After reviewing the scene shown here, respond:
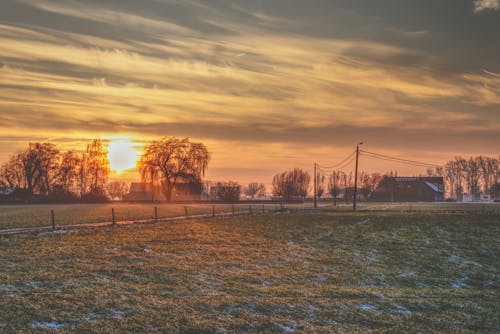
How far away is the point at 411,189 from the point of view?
16425cm

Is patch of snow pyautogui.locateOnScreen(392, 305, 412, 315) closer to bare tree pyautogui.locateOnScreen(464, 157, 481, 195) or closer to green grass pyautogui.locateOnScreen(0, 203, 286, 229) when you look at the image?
green grass pyautogui.locateOnScreen(0, 203, 286, 229)

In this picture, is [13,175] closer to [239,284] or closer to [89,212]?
[89,212]

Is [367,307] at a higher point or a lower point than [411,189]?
lower

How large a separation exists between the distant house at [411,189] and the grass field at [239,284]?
5316 inches

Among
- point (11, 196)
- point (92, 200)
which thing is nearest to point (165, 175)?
point (92, 200)

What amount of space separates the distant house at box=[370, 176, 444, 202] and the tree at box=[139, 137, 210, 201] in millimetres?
80467

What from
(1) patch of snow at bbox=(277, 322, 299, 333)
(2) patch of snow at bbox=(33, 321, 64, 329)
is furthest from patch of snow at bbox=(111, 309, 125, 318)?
(1) patch of snow at bbox=(277, 322, 299, 333)

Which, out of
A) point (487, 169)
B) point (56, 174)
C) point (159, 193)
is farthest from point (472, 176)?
point (56, 174)

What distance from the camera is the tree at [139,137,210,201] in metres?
96.4

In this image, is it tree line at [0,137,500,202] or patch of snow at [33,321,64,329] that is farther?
tree line at [0,137,500,202]

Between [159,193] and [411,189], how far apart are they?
89.6 m

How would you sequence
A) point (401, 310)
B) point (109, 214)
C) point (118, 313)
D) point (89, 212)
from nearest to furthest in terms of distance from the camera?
point (118, 313), point (401, 310), point (109, 214), point (89, 212)

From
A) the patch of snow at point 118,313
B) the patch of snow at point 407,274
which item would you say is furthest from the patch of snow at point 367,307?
the patch of snow at point 118,313

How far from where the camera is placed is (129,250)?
2300 centimetres
